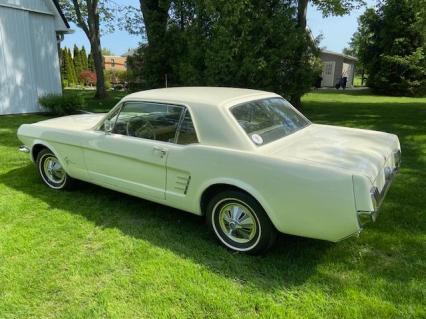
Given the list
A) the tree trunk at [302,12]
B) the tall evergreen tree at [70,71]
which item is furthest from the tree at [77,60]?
the tree trunk at [302,12]

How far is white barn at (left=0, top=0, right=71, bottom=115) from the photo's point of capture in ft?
38.7

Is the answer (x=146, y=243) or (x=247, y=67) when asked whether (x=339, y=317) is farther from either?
(x=247, y=67)

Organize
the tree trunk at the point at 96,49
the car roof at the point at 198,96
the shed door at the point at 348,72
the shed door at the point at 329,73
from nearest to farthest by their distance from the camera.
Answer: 1. the car roof at the point at 198,96
2. the tree trunk at the point at 96,49
3. the shed door at the point at 329,73
4. the shed door at the point at 348,72

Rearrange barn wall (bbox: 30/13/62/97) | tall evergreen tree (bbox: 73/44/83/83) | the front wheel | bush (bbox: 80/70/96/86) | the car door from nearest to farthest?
the front wheel, the car door, barn wall (bbox: 30/13/62/97), bush (bbox: 80/70/96/86), tall evergreen tree (bbox: 73/44/83/83)

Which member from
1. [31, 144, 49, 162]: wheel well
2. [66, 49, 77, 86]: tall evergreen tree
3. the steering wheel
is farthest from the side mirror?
[66, 49, 77, 86]: tall evergreen tree

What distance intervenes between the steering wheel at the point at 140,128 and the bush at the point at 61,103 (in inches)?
352

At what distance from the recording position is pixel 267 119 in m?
3.95

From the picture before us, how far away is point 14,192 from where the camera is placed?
522 centimetres

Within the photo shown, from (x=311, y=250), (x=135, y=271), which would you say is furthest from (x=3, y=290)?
(x=311, y=250)

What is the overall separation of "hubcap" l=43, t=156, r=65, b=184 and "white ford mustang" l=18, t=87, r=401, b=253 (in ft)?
1.30

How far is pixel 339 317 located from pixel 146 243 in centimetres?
196

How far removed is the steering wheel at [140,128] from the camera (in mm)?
4078

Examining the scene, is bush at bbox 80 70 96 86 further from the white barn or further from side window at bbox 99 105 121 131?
side window at bbox 99 105 121 131

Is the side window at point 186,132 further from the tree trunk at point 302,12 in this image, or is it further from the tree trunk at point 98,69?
the tree trunk at point 98,69
